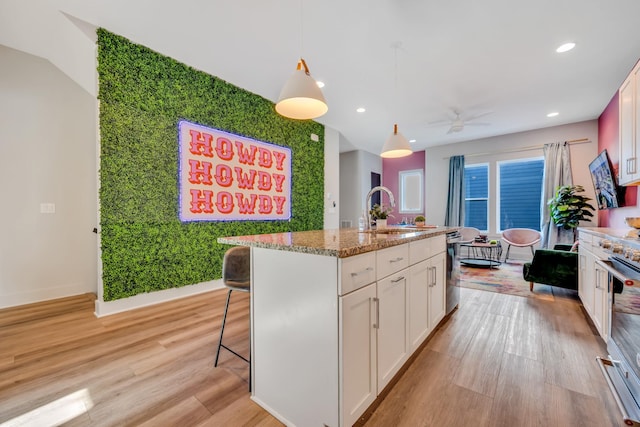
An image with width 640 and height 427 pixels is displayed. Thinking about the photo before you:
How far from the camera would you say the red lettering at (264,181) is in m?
4.14

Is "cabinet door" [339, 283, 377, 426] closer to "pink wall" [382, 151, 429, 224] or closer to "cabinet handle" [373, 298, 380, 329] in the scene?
"cabinet handle" [373, 298, 380, 329]

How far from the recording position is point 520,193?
611cm

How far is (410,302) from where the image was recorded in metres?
1.78

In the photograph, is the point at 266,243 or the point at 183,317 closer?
the point at 266,243

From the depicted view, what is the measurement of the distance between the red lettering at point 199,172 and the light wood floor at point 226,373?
1.65 metres

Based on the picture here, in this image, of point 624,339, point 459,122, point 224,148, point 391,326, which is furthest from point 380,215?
point 459,122

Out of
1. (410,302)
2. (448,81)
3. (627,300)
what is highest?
(448,81)

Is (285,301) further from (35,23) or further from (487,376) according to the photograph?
(35,23)

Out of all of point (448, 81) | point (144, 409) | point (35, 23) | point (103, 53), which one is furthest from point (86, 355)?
point (448, 81)

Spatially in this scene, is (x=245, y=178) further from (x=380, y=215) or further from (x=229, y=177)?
(x=380, y=215)

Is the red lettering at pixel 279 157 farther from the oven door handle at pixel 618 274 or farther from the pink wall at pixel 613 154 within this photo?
the pink wall at pixel 613 154

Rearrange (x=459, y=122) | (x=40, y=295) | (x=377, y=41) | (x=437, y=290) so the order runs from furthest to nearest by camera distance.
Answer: (x=459, y=122) → (x=40, y=295) → (x=377, y=41) → (x=437, y=290)

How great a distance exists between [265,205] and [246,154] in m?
0.85

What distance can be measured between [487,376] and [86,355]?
291cm
